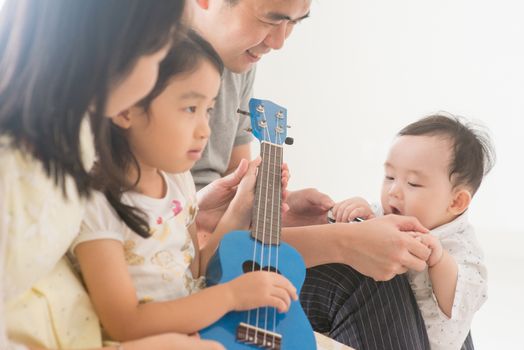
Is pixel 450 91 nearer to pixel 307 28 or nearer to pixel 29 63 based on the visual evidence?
pixel 307 28

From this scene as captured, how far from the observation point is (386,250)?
1.26 meters

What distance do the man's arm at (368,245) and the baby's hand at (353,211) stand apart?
0.16 metres

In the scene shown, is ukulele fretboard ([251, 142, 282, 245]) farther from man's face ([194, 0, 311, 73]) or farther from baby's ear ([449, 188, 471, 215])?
baby's ear ([449, 188, 471, 215])

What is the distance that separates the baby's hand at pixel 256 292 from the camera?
A: 3.18 feet

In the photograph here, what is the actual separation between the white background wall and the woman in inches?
83.7

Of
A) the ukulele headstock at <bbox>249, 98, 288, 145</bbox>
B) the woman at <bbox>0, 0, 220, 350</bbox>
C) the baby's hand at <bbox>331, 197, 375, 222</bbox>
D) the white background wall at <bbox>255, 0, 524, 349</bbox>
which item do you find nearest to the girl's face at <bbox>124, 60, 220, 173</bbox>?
the woman at <bbox>0, 0, 220, 350</bbox>

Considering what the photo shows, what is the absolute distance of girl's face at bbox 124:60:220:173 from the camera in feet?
3.08

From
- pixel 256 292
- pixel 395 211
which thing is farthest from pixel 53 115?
pixel 395 211

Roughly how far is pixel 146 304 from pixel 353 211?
0.68 meters

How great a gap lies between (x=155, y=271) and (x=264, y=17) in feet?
2.14

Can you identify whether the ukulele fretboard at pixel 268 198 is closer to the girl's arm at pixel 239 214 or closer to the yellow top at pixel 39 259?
the girl's arm at pixel 239 214

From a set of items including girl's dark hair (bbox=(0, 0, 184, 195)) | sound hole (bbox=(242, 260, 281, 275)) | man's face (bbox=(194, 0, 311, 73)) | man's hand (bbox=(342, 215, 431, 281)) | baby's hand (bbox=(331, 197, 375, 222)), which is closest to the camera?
girl's dark hair (bbox=(0, 0, 184, 195))

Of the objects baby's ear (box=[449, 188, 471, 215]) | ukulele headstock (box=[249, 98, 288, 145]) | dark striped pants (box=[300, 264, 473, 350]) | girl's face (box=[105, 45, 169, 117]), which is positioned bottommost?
dark striped pants (box=[300, 264, 473, 350])

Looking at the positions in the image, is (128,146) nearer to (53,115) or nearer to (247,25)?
(53,115)
